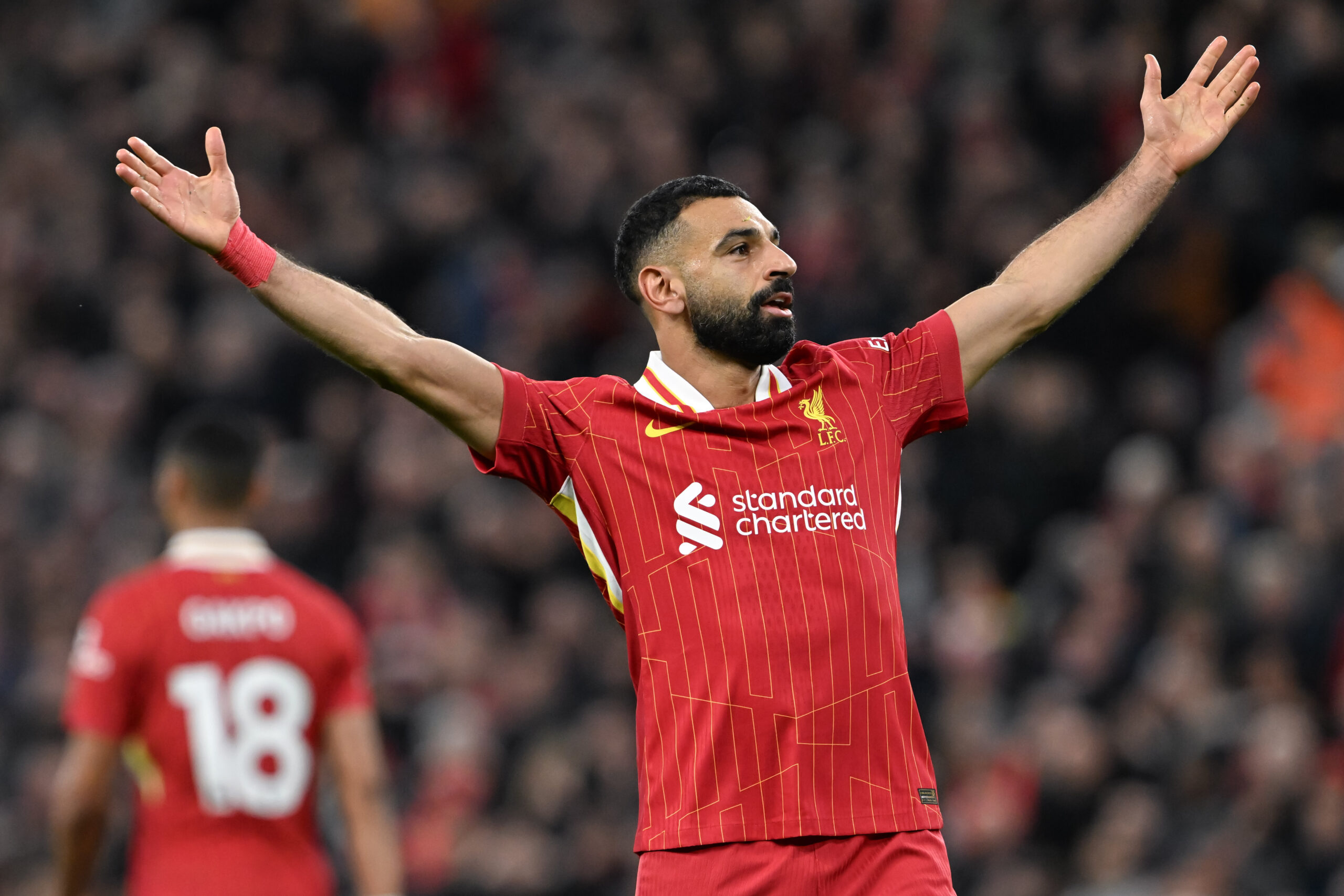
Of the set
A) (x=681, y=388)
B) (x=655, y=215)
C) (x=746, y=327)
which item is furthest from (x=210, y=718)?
(x=746, y=327)

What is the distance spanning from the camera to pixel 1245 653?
33.3 ft

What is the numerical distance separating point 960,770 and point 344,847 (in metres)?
3.53

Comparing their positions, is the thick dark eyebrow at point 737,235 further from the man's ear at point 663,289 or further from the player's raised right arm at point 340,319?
the player's raised right arm at point 340,319

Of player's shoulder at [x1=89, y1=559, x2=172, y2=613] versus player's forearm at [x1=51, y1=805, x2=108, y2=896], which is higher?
player's shoulder at [x1=89, y1=559, x2=172, y2=613]

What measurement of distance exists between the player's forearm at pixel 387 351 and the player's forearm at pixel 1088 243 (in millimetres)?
1499

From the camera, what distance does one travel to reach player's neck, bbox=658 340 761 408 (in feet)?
15.9

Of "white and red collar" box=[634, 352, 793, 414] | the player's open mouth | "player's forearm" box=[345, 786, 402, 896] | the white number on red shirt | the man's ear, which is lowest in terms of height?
"player's forearm" box=[345, 786, 402, 896]

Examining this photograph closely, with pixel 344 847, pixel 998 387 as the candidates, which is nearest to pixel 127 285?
pixel 344 847

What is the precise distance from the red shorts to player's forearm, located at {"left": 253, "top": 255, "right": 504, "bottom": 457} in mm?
1116

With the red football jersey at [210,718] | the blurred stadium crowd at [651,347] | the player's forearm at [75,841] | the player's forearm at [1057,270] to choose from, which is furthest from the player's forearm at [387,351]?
the blurred stadium crowd at [651,347]

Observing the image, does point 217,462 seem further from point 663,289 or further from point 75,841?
point 663,289

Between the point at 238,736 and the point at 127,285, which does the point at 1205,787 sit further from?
the point at 127,285

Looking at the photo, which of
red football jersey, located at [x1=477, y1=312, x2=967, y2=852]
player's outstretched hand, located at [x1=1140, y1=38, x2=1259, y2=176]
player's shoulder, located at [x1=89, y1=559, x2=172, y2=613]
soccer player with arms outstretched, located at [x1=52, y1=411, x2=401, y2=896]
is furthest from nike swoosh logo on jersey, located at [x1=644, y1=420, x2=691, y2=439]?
player's shoulder, located at [x1=89, y1=559, x2=172, y2=613]

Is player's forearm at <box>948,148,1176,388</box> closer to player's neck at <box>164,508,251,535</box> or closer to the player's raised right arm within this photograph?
the player's raised right arm
